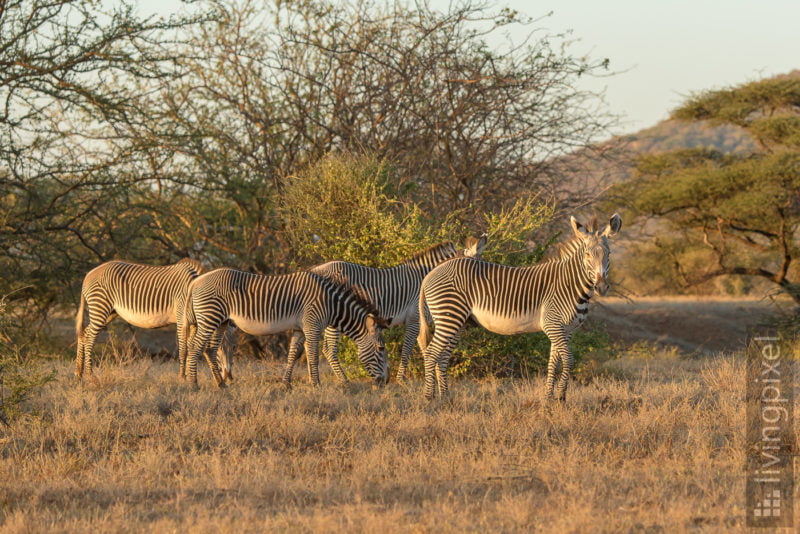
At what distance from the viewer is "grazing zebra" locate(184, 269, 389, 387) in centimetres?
968

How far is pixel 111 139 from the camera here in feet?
47.3

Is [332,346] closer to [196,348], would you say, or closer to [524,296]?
[196,348]

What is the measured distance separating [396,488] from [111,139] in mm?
10545

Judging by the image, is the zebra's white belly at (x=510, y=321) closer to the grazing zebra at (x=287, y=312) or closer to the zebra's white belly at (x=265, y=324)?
the grazing zebra at (x=287, y=312)

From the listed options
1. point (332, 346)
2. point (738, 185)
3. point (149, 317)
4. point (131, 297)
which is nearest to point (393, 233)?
point (332, 346)

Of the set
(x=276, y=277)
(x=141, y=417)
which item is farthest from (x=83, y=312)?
(x=141, y=417)

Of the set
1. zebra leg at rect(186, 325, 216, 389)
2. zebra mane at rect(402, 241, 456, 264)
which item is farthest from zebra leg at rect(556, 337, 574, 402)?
zebra leg at rect(186, 325, 216, 389)

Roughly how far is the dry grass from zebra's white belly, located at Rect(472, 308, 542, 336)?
2.31 feet

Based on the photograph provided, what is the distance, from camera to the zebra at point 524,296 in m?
8.34

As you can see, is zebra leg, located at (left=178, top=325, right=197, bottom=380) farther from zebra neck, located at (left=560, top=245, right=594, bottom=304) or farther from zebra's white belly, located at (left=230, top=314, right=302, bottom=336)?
zebra neck, located at (left=560, top=245, right=594, bottom=304)

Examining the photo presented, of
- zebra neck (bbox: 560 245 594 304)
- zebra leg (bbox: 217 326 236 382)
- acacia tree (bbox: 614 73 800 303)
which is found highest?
acacia tree (bbox: 614 73 800 303)

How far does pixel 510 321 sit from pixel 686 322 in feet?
55.2

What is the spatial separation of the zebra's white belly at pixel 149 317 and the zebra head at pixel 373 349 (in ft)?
8.01

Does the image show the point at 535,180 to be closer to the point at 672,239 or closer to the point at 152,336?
the point at 152,336
